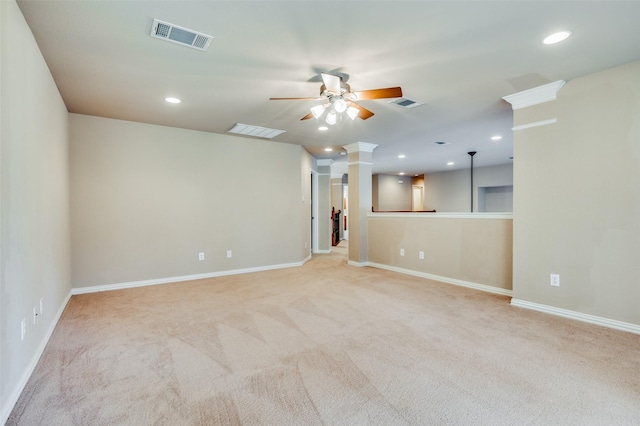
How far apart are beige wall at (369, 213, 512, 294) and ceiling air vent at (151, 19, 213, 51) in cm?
388

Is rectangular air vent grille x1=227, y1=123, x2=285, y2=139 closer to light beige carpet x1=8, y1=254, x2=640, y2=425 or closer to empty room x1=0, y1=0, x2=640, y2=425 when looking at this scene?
empty room x1=0, y1=0, x2=640, y2=425

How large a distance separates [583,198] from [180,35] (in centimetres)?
385

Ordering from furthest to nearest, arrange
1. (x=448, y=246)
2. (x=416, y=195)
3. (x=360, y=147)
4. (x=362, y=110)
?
(x=416, y=195) < (x=360, y=147) < (x=448, y=246) < (x=362, y=110)

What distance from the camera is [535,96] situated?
3.21m

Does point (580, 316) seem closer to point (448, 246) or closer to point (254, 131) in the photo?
point (448, 246)

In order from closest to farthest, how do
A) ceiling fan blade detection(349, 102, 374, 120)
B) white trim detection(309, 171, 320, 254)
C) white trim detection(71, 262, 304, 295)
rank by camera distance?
ceiling fan blade detection(349, 102, 374, 120) < white trim detection(71, 262, 304, 295) < white trim detection(309, 171, 320, 254)

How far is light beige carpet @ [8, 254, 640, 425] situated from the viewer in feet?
5.29

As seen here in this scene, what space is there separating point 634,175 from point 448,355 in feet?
7.66

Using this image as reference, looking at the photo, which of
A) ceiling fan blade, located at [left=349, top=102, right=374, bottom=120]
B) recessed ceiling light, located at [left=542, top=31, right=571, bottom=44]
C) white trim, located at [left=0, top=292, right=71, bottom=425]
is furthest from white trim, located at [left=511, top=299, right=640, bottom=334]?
white trim, located at [left=0, top=292, right=71, bottom=425]

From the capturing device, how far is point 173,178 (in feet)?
15.2

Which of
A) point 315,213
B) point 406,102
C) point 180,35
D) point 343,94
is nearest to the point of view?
point 180,35

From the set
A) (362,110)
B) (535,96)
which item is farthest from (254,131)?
(535,96)

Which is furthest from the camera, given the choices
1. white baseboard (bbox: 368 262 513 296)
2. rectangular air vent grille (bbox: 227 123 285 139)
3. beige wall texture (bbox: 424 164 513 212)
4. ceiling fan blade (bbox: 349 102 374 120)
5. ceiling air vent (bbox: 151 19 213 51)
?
beige wall texture (bbox: 424 164 513 212)

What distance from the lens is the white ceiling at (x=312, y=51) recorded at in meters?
1.93
